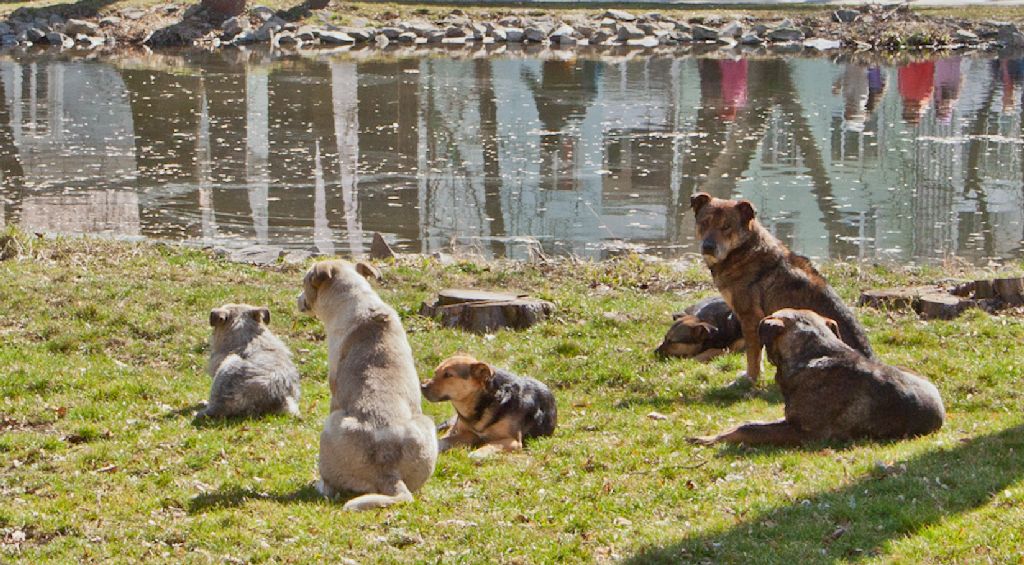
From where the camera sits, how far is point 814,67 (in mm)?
46188

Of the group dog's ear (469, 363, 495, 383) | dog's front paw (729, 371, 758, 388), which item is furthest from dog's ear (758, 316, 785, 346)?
dog's ear (469, 363, 495, 383)

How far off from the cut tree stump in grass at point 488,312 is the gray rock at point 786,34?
138 feet

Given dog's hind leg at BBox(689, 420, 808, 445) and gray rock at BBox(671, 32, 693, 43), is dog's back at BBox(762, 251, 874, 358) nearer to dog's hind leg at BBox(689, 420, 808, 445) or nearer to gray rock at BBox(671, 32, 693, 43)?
dog's hind leg at BBox(689, 420, 808, 445)

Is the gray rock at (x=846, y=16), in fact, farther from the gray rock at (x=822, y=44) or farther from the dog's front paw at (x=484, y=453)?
the dog's front paw at (x=484, y=453)

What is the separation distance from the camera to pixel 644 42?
178ft

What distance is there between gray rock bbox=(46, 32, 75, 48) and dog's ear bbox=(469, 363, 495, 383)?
149 ft

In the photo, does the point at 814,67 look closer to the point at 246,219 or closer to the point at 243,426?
the point at 246,219

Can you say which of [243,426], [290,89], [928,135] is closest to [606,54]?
[290,89]

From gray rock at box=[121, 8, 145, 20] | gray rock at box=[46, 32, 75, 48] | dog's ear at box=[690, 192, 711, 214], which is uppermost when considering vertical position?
gray rock at box=[121, 8, 145, 20]

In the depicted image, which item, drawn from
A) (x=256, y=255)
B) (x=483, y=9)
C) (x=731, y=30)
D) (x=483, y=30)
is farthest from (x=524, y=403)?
(x=483, y=9)

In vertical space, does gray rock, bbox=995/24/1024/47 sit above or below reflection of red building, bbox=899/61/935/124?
above

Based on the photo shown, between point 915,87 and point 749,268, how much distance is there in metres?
30.6

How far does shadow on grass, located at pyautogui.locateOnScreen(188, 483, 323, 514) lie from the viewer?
873 centimetres

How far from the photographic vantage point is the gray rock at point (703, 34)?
54.9 meters
